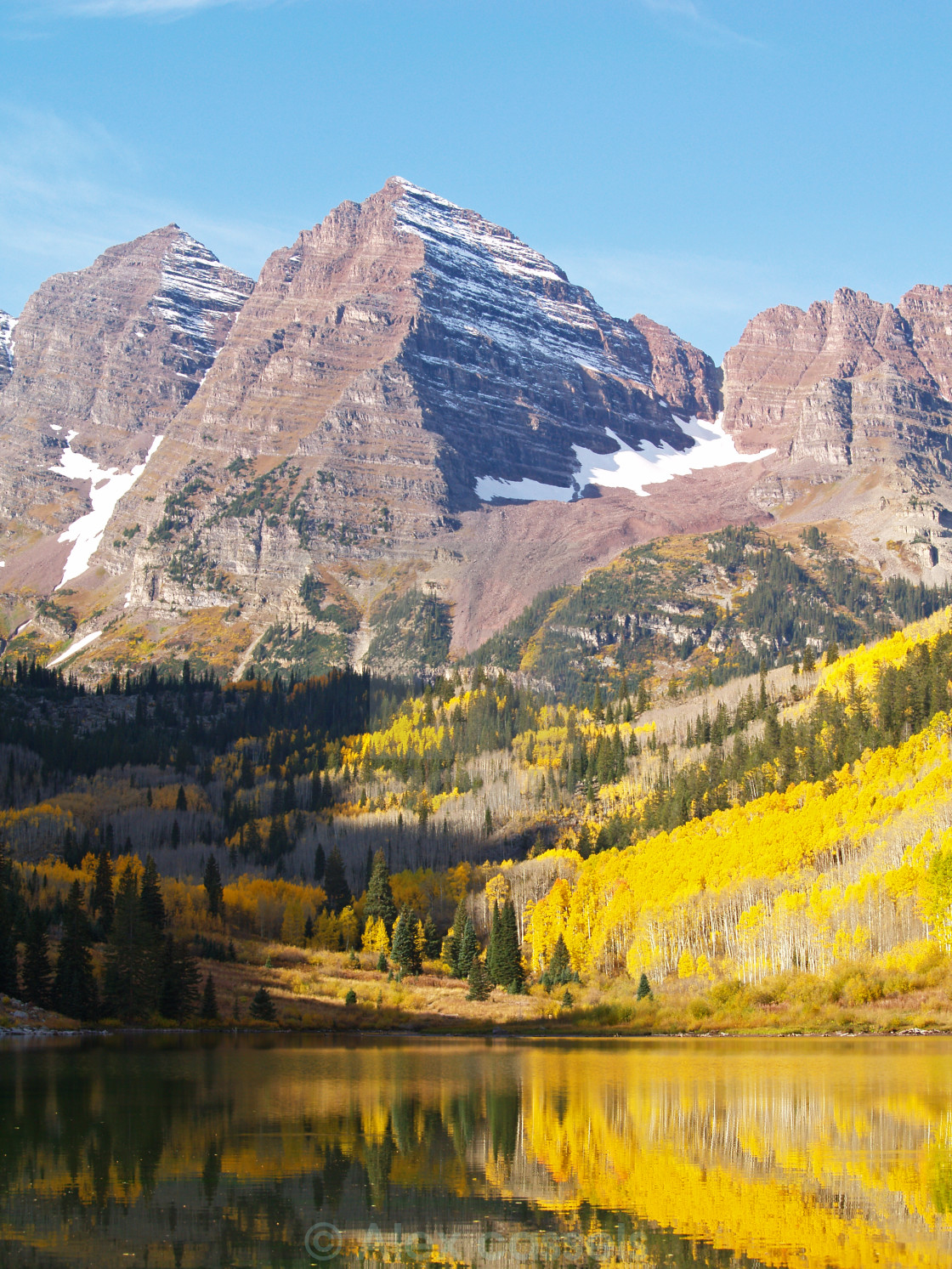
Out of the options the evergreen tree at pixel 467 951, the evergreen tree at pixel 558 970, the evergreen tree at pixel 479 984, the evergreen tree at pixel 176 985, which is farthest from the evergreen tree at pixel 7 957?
the evergreen tree at pixel 558 970

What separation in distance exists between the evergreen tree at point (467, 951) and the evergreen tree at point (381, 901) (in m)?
24.6

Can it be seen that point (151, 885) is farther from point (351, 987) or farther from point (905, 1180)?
point (905, 1180)

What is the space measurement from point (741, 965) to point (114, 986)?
6084cm

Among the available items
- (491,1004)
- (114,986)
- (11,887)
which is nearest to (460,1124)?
(114,986)

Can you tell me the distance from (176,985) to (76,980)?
10.5 meters

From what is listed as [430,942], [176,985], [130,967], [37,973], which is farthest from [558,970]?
[37,973]

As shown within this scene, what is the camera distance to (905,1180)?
4528 cm

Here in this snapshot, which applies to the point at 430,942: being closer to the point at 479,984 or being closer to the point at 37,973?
the point at 479,984

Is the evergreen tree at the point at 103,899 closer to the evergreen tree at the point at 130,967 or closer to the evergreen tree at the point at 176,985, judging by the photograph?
the evergreen tree at the point at 176,985

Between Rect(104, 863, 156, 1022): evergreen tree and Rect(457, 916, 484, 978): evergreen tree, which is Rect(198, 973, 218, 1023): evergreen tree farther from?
Rect(457, 916, 484, 978): evergreen tree

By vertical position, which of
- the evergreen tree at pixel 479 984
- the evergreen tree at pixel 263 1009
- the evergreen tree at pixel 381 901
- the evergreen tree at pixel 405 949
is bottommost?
the evergreen tree at pixel 263 1009

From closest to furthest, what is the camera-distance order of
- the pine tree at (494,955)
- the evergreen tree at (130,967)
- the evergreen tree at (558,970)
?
1. the evergreen tree at (130,967)
2. the pine tree at (494,955)
3. the evergreen tree at (558,970)

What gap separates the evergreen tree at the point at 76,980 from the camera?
11662cm

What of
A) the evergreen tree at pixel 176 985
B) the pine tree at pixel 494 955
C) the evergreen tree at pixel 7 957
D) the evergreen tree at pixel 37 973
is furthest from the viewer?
the pine tree at pixel 494 955
